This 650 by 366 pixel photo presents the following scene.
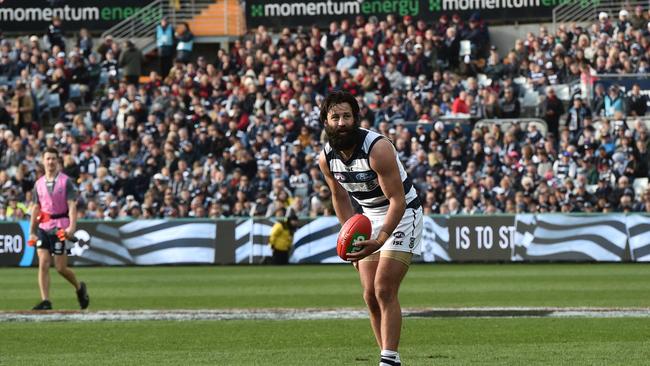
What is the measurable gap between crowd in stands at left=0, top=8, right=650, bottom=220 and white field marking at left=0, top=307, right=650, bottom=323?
41.3 feet

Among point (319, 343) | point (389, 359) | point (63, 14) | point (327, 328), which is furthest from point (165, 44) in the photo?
point (389, 359)

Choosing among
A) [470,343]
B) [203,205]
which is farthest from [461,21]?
[470,343]

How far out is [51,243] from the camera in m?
17.1

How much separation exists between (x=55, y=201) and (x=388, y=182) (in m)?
8.64

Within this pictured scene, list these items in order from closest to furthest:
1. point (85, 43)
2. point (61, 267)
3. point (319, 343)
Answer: point (319, 343)
point (61, 267)
point (85, 43)

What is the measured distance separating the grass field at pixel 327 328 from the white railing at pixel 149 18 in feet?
62.7

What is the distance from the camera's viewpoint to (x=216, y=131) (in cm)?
3453

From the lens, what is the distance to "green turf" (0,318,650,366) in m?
11.3

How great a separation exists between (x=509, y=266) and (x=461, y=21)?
12.4 meters

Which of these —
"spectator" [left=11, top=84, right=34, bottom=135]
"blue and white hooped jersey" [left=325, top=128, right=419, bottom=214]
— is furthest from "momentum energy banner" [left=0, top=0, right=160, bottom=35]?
"blue and white hooped jersey" [left=325, top=128, right=419, bottom=214]

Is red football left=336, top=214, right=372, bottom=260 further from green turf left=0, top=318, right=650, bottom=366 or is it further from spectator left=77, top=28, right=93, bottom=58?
spectator left=77, top=28, right=93, bottom=58

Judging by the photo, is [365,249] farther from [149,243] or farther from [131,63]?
[131,63]

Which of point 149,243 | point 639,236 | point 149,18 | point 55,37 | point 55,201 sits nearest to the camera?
point 55,201

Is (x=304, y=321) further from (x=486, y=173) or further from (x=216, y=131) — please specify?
(x=216, y=131)
